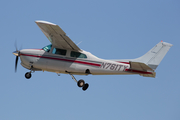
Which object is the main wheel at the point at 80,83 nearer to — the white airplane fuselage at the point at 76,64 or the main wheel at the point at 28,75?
the white airplane fuselage at the point at 76,64

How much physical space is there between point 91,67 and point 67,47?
71.3 inches

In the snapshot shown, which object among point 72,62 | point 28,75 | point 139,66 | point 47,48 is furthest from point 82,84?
point 139,66

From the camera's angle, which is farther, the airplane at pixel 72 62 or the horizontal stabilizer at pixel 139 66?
the airplane at pixel 72 62

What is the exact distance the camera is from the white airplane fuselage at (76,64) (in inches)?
687

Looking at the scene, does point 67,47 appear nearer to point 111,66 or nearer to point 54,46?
point 54,46

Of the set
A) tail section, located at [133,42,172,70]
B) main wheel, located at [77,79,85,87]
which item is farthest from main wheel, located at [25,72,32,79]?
tail section, located at [133,42,172,70]

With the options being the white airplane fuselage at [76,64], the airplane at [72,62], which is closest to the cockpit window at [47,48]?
the airplane at [72,62]

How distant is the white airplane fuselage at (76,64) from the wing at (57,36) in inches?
19.7

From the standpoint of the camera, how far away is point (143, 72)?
17.2m

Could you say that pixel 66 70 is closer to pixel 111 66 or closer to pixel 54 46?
pixel 54 46

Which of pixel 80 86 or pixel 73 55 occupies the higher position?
pixel 73 55

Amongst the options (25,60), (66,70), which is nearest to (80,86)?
(66,70)

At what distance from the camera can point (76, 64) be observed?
17.4 meters

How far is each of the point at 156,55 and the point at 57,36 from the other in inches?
241
